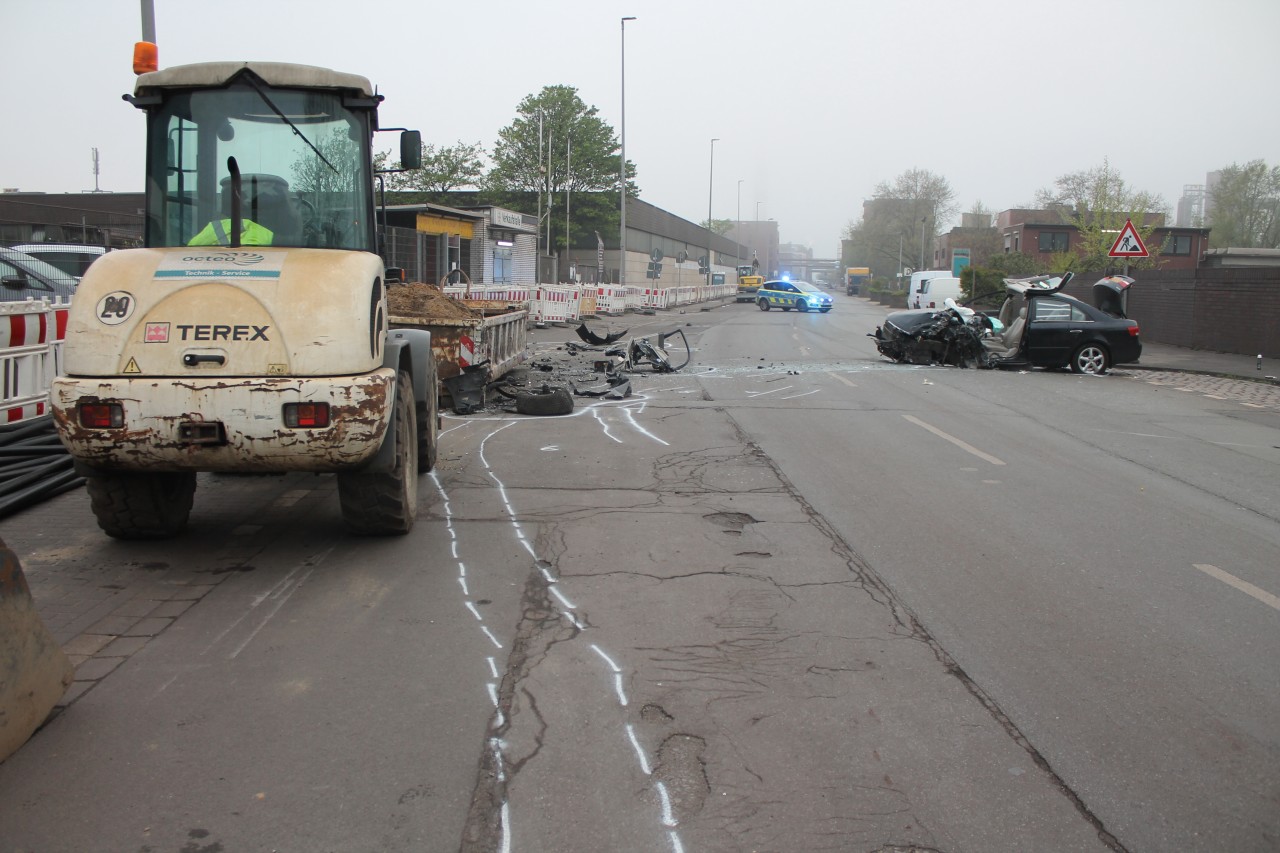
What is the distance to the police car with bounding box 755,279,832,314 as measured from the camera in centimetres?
5566

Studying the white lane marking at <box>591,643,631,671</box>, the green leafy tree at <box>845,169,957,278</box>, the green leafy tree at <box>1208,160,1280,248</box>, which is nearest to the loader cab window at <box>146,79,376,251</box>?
the white lane marking at <box>591,643,631,671</box>

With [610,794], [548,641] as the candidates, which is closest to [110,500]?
[548,641]

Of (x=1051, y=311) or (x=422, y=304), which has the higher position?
(x=1051, y=311)

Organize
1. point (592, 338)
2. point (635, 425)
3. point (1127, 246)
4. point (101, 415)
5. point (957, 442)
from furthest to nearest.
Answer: point (1127, 246)
point (592, 338)
point (635, 425)
point (957, 442)
point (101, 415)

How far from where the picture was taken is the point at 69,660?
4.32 metres

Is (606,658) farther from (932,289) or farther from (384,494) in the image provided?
(932,289)

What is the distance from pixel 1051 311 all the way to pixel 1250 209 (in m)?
68.4

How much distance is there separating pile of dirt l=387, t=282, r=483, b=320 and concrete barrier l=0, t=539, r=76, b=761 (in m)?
7.55

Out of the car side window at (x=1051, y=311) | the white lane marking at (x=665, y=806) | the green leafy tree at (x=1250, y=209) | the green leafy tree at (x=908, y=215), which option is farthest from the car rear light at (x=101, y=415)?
the green leafy tree at (x=908, y=215)

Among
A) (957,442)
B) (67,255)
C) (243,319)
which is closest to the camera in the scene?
(243,319)

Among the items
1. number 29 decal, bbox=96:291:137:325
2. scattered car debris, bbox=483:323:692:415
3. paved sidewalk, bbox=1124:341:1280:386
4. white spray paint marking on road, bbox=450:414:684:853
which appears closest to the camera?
white spray paint marking on road, bbox=450:414:684:853

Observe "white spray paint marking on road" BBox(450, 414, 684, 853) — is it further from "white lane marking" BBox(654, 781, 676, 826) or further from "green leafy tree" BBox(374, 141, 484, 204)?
"green leafy tree" BBox(374, 141, 484, 204)

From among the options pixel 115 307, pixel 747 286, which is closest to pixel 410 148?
pixel 115 307

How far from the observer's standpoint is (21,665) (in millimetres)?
3742
